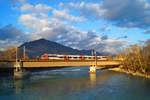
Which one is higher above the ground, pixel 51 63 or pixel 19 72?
pixel 51 63

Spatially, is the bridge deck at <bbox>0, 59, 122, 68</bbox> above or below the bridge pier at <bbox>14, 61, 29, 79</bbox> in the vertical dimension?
above

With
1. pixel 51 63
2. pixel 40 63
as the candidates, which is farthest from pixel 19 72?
pixel 51 63

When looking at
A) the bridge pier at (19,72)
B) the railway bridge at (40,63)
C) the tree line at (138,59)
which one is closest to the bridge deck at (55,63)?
the railway bridge at (40,63)

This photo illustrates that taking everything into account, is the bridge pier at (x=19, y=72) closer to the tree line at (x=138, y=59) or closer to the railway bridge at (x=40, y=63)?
the railway bridge at (x=40, y=63)

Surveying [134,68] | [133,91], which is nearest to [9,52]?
[134,68]

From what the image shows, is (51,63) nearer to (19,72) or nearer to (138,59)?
(19,72)

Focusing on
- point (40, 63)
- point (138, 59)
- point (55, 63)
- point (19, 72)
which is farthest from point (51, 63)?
point (138, 59)

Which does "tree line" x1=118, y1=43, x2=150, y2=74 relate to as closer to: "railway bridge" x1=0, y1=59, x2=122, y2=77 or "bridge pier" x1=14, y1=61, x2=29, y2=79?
"railway bridge" x1=0, y1=59, x2=122, y2=77

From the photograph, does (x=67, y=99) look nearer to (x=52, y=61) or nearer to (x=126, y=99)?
(x=126, y=99)

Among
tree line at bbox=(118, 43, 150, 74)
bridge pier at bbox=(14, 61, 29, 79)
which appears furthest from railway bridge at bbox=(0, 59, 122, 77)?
tree line at bbox=(118, 43, 150, 74)

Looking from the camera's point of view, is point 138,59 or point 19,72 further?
point 138,59

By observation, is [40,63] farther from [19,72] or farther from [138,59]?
[138,59]

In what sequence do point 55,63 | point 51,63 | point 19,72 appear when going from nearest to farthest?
point 19,72
point 51,63
point 55,63

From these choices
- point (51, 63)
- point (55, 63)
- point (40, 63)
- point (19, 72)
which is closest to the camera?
point (19, 72)
